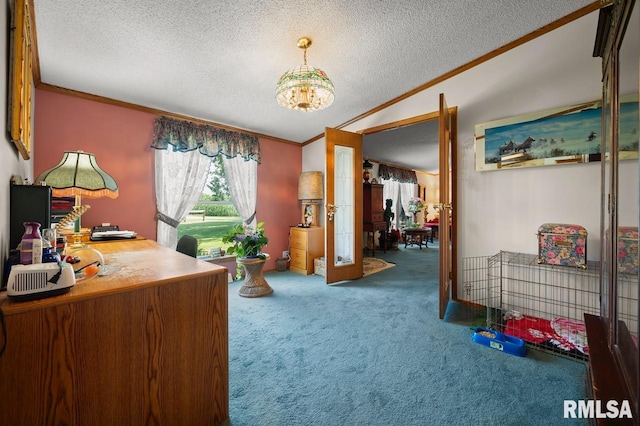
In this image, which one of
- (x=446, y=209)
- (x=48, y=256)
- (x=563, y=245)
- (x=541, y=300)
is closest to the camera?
(x=48, y=256)

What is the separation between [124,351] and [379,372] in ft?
4.71

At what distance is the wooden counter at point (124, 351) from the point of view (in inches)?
34.8

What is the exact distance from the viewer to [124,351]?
1059mm

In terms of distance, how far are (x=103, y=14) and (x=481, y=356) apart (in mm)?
3530

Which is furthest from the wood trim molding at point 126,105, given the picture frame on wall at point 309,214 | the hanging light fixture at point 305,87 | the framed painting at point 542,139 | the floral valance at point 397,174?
the floral valance at point 397,174

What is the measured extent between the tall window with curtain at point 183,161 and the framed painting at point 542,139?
3.09 m

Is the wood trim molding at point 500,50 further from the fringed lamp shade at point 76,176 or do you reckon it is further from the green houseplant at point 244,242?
the fringed lamp shade at point 76,176

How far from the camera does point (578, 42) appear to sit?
232cm

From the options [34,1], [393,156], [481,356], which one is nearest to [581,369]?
[481,356]

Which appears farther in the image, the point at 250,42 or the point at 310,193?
the point at 310,193

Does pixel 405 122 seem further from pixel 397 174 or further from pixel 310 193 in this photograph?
pixel 397 174

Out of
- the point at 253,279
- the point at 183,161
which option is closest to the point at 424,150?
the point at 253,279

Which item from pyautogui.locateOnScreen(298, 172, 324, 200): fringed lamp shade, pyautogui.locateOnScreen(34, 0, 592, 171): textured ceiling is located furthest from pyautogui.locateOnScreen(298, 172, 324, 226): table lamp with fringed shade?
pyautogui.locateOnScreen(34, 0, 592, 171): textured ceiling

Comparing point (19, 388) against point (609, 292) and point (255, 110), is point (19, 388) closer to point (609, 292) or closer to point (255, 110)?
point (609, 292)
